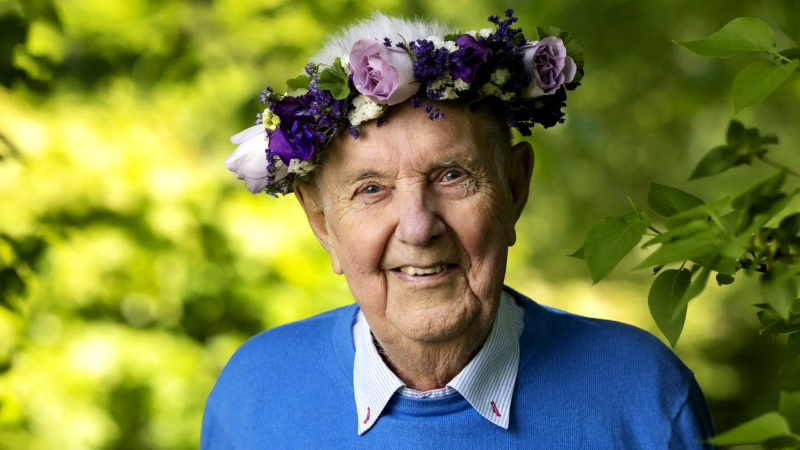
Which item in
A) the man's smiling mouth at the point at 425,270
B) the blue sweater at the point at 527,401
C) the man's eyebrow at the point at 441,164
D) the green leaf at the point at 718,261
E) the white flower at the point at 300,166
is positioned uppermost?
the white flower at the point at 300,166

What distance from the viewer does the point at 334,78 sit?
4.57 ft

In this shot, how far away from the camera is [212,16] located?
9.57 feet

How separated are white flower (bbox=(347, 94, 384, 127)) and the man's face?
30 millimetres

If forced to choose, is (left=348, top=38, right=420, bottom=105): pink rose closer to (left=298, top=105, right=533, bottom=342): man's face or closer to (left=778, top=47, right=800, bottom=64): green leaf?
(left=298, top=105, right=533, bottom=342): man's face

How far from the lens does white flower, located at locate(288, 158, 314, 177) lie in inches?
57.8

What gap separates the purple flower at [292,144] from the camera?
1.43 metres

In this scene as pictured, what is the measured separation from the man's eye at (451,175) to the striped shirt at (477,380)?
325mm

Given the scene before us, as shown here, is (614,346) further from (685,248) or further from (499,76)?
(685,248)

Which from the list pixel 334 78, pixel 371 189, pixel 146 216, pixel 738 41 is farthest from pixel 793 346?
pixel 146 216

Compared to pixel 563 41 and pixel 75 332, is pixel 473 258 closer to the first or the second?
pixel 563 41

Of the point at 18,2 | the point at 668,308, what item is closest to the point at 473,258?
the point at 668,308

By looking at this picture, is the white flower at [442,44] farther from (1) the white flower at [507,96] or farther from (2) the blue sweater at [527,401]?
(2) the blue sweater at [527,401]

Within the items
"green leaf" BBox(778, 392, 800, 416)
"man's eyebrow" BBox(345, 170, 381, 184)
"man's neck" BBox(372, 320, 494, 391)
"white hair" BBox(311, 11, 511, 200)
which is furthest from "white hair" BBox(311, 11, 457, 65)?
"green leaf" BBox(778, 392, 800, 416)

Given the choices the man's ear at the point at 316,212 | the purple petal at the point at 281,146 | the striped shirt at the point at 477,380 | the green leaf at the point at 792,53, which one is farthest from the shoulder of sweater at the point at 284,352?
the green leaf at the point at 792,53
